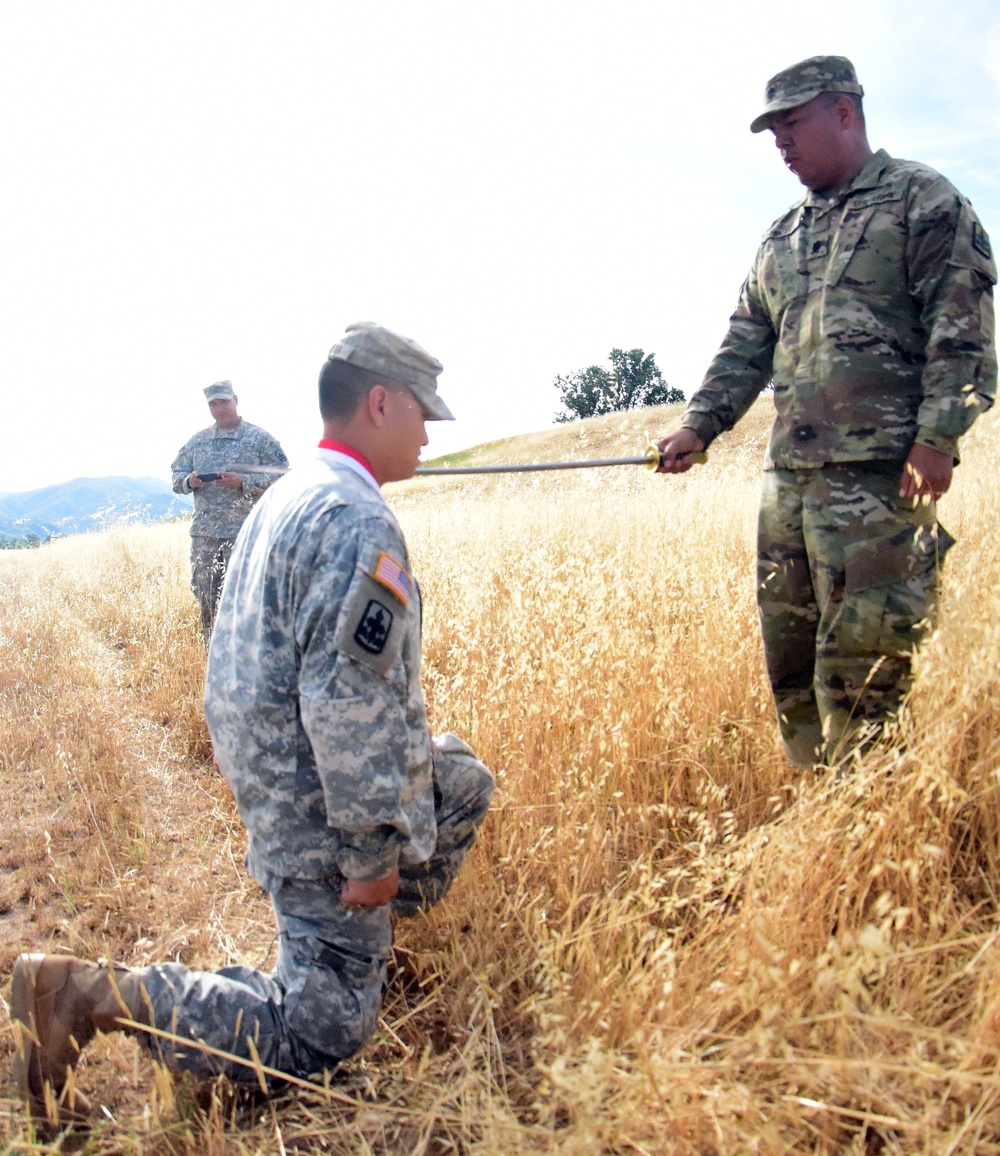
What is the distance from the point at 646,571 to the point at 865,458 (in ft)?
7.34

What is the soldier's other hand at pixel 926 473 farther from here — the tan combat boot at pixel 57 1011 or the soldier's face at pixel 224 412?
the soldier's face at pixel 224 412

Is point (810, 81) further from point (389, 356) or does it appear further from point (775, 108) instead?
point (389, 356)

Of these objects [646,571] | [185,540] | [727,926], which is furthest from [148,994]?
[185,540]

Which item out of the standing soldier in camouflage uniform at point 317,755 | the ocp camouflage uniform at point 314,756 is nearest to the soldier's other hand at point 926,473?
the standing soldier in camouflage uniform at point 317,755

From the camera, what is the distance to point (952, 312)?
94.3 inches

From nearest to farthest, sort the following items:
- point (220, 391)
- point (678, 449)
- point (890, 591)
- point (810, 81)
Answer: point (890, 591)
point (810, 81)
point (678, 449)
point (220, 391)

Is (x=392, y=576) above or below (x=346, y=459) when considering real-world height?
below

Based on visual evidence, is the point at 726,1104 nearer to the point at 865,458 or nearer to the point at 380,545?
the point at 380,545

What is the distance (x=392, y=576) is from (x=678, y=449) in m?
1.58

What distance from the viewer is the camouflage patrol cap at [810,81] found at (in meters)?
2.63

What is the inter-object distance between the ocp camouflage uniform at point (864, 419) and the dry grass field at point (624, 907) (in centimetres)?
21

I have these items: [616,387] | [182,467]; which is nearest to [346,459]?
[182,467]

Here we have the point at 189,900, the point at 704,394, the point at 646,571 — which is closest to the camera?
the point at 189,900

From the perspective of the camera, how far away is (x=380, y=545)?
186 centimetres
